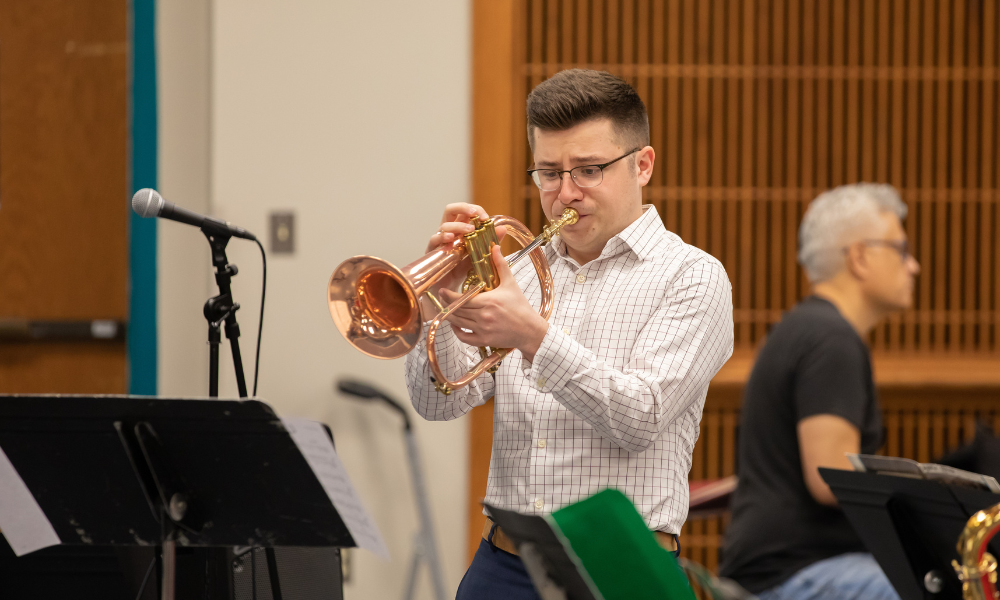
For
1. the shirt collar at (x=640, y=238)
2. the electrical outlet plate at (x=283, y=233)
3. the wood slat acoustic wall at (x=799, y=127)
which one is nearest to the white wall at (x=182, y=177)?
the electrical outlet plate at (x=283, y=233)

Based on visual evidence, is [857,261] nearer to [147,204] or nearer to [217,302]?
[217,302]

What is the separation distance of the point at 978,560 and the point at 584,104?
39.4 inches

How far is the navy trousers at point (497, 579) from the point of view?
5.37ft

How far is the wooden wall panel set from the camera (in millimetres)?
3262

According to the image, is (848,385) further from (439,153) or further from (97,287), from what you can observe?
(97,287)

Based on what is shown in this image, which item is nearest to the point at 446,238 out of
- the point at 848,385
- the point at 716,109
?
the point at 848,385

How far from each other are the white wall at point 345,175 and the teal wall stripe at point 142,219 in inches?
9.4

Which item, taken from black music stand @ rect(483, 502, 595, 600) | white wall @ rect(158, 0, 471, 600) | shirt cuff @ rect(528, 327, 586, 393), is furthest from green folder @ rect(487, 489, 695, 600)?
white wall @ rect(158, 0, 471, 600)

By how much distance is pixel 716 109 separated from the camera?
3562 millimetres

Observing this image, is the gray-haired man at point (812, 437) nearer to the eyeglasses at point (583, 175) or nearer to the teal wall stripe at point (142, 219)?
the eyeglasses at point (583, 175)

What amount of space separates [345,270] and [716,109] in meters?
2.30

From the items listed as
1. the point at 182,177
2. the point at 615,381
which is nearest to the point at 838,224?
the point at 615,381

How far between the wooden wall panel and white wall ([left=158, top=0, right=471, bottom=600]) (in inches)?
14.8

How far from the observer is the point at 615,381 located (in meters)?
1.53
